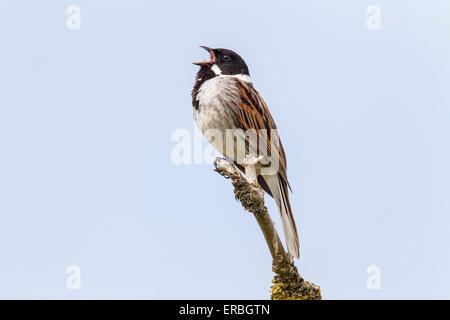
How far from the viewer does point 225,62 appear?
9422 millimetres

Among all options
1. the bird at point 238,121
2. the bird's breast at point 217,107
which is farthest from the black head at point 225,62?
the bird's breast at point 217,107

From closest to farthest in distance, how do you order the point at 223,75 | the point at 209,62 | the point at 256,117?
the point at 256,117, the point at 223,75, the point at 209,62

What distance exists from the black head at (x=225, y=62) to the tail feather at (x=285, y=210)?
147cm

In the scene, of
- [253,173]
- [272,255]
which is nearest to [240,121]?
[253,173]

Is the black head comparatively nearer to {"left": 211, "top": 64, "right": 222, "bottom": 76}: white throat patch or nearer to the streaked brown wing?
{"left": 211, "top": 64, "right": 222, "bottom": 76}: white throat patch

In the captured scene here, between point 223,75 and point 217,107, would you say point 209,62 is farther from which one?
point 217,107

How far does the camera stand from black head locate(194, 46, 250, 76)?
30.7ft

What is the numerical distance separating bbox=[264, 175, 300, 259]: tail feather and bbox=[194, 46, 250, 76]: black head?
4.82ft

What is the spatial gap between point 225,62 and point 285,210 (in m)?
2.06

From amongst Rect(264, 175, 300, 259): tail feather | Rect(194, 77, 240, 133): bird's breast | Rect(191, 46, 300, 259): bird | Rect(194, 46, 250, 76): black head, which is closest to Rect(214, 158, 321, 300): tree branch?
Rect(264, 175, 300, 259): tail feather

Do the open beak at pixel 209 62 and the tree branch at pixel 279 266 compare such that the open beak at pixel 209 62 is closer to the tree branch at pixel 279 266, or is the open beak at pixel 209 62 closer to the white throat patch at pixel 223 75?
the white throat patch at pixel 223 75

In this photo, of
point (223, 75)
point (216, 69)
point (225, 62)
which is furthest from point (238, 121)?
point (225, 62)
